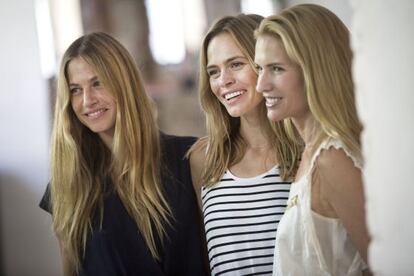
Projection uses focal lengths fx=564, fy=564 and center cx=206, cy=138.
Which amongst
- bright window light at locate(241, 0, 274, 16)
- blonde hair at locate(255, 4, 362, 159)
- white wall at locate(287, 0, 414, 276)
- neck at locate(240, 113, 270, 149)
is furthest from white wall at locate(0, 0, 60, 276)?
white wall at locate(287, 0, 414, 276)

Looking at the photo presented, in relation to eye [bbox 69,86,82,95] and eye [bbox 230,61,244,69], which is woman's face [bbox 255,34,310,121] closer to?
eye [bbox 230,61,244,69]

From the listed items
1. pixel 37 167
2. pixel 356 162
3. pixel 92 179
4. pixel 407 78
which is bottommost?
pixel 37 167

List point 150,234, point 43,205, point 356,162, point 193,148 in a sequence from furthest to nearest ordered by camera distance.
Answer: point 43,205
point 193,148
point 150,234
point 356,162

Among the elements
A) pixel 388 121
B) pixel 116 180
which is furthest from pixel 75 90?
pixel 388 121

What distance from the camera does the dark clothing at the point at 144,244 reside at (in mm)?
1549

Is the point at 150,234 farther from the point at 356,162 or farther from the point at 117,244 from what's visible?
the point at 356,162

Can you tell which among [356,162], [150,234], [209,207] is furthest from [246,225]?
[356,162]

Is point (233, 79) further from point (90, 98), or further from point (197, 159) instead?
point (90, 98)

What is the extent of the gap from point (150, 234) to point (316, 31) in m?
0.78

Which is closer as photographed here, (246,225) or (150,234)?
(246,225)

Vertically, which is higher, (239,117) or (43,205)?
(239,117)

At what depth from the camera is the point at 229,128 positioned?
5.21 feet

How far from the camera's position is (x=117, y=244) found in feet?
5.11

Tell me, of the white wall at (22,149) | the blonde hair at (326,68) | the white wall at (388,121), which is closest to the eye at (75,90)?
the blonde hair at (326,68)
